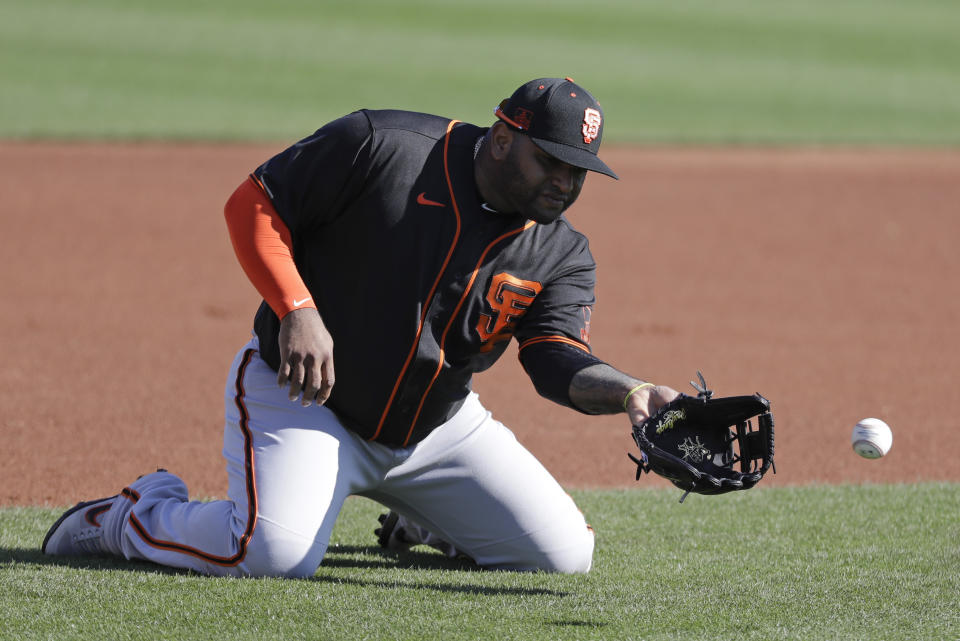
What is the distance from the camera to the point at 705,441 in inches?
147

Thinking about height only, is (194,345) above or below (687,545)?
below

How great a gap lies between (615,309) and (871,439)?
18.2ft

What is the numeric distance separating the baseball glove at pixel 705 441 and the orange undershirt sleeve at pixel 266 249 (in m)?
1.09

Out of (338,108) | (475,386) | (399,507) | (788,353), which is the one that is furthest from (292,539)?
(338,108)

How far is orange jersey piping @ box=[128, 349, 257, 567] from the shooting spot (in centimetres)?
390

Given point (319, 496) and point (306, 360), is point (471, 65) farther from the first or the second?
point (306, 360)

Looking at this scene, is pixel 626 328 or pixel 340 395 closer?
pixel 340 395

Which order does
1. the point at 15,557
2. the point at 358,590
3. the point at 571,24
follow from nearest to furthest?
1. the point at 358,590
2. the point at 15,557
3. the point at 571,24

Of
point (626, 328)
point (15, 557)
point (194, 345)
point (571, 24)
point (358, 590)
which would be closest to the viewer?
point (358, 590)

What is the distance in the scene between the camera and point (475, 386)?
7602mm

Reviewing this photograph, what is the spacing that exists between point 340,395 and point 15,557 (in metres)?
1.23

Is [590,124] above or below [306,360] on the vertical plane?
above

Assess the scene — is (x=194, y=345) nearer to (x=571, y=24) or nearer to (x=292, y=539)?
(x=292, y=539)

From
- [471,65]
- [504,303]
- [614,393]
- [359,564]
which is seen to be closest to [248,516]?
[359,564]
